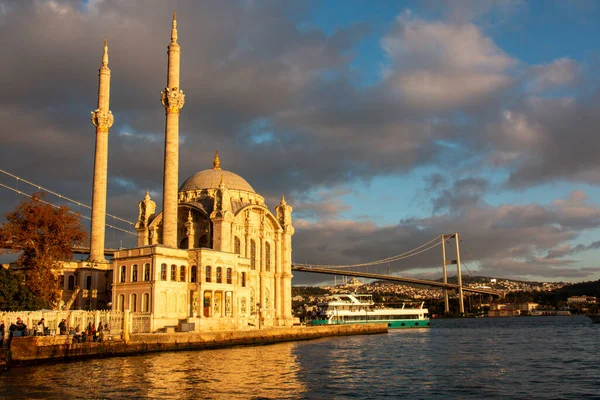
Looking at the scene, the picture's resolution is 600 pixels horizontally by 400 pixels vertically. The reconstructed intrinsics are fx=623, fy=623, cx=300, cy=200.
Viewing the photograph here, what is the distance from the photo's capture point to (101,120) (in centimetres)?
5234

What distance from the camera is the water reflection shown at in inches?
800

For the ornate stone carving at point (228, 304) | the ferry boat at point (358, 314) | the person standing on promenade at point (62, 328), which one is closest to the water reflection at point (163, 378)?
the person standing on promenade at point (62, 328)

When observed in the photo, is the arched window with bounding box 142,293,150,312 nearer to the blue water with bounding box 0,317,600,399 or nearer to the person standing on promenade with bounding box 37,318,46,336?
the blue water with bounding box 0,317,600,399

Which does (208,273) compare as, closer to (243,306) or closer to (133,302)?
(133,302)

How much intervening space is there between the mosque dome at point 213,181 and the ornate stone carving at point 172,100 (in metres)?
12.5

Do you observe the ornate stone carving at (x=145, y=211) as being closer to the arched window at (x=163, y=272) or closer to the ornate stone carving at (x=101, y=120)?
the ornate stone carving at (x=101, y=120)

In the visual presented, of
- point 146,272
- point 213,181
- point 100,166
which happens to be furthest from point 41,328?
point 213,181

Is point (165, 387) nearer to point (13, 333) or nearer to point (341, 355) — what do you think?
point (13, 333)

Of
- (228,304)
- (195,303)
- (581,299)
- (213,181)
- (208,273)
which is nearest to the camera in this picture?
(195,303)

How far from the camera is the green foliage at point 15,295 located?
3669 centimetres

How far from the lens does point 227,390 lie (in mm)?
21047

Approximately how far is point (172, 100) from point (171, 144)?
11.5 feet

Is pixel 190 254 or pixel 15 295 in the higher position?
pixel 190 254

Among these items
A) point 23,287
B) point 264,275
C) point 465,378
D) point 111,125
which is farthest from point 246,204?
point 465,378
